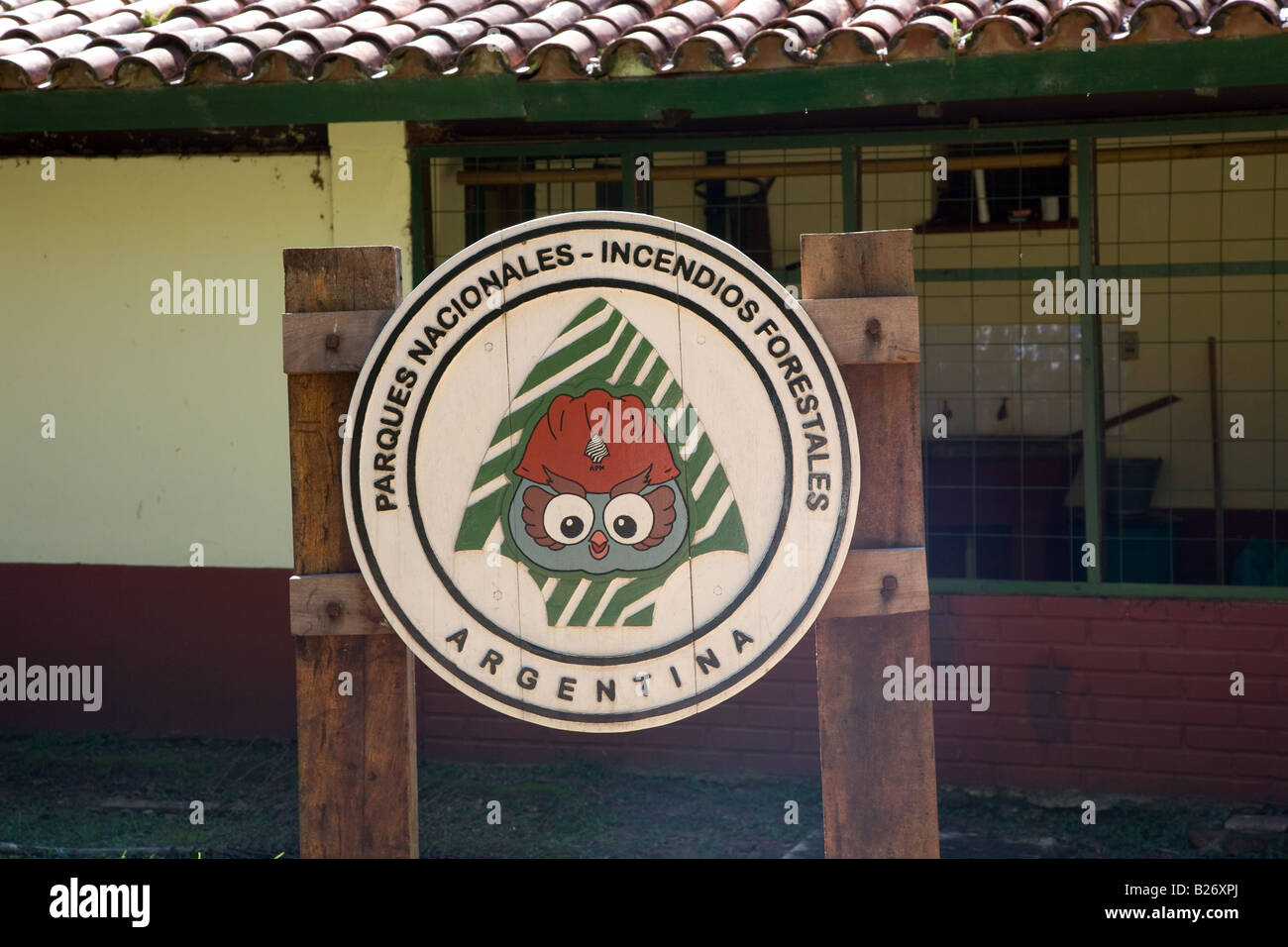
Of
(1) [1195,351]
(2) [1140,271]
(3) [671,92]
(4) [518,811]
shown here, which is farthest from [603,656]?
(1) [1195,351]

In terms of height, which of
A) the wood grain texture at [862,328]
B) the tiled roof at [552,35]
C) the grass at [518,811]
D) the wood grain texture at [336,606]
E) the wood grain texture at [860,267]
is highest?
the tiled roof at [552,35]

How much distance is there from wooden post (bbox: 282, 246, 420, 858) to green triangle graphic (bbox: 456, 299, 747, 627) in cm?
30

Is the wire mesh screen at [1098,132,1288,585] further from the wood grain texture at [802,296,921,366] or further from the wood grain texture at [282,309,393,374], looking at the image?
the wood grain texture at [282,309,393,374]

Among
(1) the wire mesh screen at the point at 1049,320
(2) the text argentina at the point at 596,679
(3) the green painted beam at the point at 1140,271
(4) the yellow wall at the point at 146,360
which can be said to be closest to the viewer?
(2) the text argentina at the point at 596,679

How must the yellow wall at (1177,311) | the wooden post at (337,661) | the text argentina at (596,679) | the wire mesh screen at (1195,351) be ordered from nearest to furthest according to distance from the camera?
the text argentina at (596,679) < the wooden post at (337,661) < the wire mesh screen at (1195,351) < the yellow wall at (1177,311)

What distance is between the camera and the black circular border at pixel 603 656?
2598mm

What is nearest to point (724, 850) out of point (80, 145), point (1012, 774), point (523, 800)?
point (523, 800)

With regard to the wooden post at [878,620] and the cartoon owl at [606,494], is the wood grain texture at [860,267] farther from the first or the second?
the cartoon owl at [606,494]

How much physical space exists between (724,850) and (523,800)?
3.23 ft

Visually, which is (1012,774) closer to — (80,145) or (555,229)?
(555,229)

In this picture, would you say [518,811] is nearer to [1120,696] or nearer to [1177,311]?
[1120,696]

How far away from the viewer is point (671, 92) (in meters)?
4.88

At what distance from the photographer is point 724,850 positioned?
5.17 m

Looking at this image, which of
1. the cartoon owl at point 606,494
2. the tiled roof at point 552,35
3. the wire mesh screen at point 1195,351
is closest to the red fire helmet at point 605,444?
the cartoon owl at point 606,494
